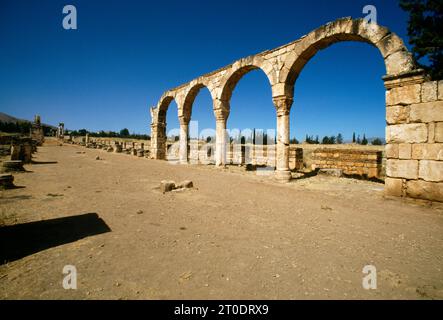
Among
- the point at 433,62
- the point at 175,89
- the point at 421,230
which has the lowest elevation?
the point at 421,230

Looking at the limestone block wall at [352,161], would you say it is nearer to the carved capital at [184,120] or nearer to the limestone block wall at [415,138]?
the limestone block wall at [415,138]

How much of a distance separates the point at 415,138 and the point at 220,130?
8.46 metres

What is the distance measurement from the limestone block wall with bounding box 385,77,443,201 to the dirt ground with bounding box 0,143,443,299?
0.57 m

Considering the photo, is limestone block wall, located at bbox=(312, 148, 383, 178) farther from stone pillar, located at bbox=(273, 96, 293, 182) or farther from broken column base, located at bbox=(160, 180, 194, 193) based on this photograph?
broken column base, located at bbox=(160, 180, 194, 193)

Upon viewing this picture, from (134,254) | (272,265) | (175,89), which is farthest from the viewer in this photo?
(175,89)

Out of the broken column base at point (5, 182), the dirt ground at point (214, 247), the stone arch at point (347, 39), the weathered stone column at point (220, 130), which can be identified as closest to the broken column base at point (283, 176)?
the stone arch at point (347, 39)

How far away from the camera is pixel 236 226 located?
3.68 metres

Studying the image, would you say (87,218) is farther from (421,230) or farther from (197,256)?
(421,230)

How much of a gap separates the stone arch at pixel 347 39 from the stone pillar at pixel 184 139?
8388 mm

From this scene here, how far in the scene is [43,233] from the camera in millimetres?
3156

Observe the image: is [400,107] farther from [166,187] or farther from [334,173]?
[166,187]

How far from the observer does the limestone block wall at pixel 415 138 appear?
205 inches
